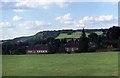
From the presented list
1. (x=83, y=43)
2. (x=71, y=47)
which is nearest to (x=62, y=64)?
(x=71, y=47)

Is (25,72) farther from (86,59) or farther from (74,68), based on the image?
(86,59)

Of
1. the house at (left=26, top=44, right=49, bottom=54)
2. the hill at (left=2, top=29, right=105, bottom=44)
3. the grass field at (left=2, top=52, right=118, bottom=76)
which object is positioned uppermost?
the hill at (left=2, top=29, right=105, bottom=44)

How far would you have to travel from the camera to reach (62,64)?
643 inches

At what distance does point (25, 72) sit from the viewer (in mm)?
14477

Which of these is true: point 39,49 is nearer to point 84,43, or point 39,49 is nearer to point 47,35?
point 47,35

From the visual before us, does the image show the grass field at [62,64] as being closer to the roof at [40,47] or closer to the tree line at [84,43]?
A: the tree line at [84,43]

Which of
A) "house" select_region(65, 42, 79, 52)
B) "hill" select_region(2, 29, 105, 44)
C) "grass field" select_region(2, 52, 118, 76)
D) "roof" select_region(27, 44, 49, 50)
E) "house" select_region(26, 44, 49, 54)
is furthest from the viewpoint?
"house" select_region(65, 42, 79, 52)

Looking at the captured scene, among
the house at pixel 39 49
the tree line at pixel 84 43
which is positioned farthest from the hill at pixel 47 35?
the house at pixel 39 49

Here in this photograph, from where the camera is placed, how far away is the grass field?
46.3 ft

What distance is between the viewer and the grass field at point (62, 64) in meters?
14.1

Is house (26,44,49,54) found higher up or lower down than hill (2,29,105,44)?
lower down

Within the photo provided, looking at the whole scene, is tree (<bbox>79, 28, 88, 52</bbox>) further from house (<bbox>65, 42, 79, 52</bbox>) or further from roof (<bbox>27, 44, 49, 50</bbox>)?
roof (<bbox>27, 44, 49, 50</bbox>)

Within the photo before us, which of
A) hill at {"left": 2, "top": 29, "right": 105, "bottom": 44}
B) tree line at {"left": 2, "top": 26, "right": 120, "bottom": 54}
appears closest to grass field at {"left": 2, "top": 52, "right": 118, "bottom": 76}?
tree line at {"left": 2, "top": 26, "right": 120, "bottom": 54}

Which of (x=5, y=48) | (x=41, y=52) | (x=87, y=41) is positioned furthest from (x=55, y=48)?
(x=5, y=48)
